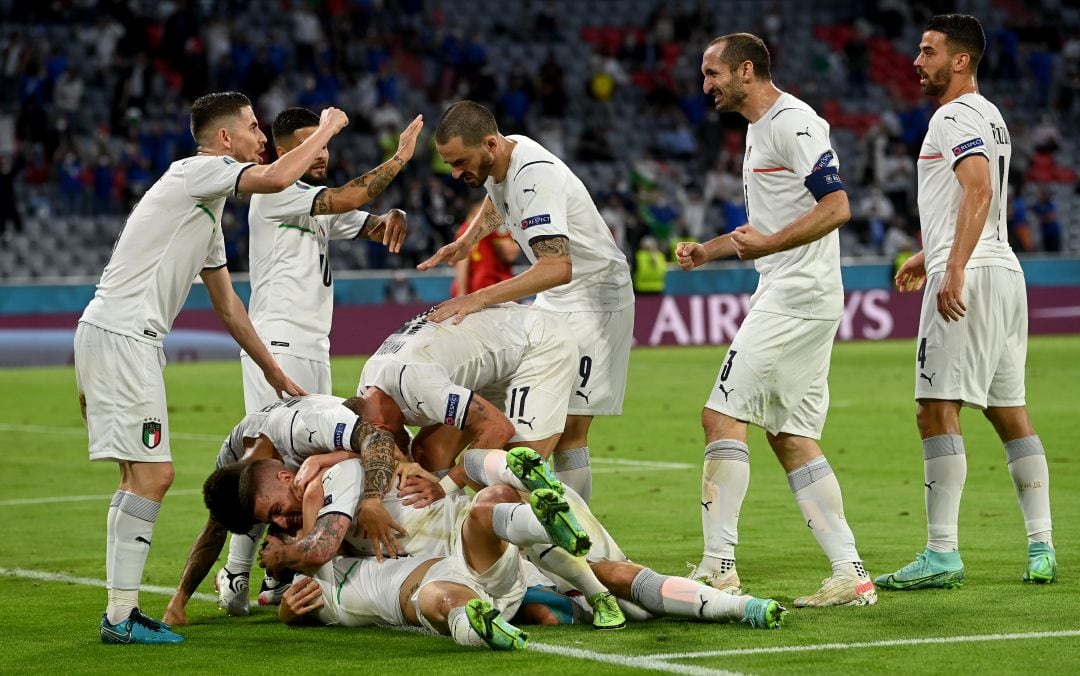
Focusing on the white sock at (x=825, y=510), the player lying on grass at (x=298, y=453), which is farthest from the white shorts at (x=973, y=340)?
the player lying on grass at (x=298, y=453)

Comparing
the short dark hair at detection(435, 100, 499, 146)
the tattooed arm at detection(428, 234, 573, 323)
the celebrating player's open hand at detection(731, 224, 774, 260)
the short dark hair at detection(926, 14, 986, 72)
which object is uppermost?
the short dark hair at detection(926, 14, 986, 72)

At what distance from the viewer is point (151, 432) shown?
6730 millimetres

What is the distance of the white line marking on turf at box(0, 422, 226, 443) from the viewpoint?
15062mm

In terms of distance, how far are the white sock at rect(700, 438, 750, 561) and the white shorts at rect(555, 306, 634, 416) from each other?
2.64 feet

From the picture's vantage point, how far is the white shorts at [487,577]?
6.39 meters

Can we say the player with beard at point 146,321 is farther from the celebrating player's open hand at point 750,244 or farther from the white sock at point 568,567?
the celebrating player's open hand at point 750,244

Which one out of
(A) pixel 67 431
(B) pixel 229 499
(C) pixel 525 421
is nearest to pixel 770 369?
(C) pixel 525 421

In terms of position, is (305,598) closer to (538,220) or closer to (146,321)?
(146,321)

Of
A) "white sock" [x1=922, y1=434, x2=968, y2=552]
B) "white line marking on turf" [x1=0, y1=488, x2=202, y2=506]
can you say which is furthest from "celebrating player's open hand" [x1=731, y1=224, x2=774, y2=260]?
"white line marking on turf" [x1=0, y1=488, x2=202, y2=506]

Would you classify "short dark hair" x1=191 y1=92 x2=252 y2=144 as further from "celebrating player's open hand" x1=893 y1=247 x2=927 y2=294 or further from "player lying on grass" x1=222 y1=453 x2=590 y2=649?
"celebrating player's open hand" x1=893 y1=247 x2=927 y2=294

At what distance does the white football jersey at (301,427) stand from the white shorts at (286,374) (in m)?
0.97

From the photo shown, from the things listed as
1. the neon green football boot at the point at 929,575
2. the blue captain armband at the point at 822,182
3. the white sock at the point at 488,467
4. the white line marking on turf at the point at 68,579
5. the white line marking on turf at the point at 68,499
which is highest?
the blue captain armband at the point at 822,182

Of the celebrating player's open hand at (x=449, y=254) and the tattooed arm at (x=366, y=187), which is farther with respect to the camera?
the celebrating player's open hand at (x=449, y=254)

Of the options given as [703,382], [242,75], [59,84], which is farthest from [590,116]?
[703,382]
